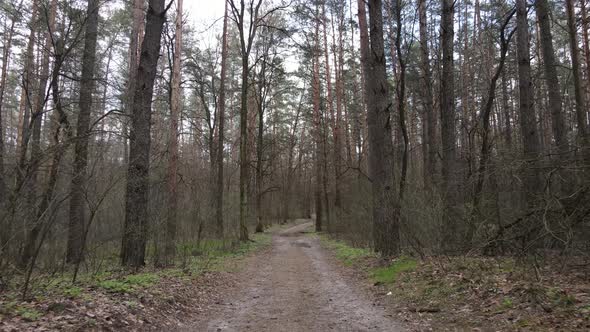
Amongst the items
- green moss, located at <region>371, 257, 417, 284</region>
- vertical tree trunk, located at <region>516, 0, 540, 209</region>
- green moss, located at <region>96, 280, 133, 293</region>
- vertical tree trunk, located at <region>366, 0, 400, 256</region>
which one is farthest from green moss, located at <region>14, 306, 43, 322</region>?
vertical tree trunk, located at <region>516, 0, 540, 209</region>

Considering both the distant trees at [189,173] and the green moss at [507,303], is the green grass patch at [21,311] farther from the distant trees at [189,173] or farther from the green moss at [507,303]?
the green moss at [507,303]

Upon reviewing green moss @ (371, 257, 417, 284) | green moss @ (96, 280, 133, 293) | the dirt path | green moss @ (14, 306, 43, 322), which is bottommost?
the dirt path

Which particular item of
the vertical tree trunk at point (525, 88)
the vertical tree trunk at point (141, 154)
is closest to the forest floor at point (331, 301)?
the vertical tree trunk at point (141, 154)

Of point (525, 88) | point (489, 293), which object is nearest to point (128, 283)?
point (489, 293)

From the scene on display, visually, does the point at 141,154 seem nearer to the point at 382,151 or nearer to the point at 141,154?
the point at 141,154

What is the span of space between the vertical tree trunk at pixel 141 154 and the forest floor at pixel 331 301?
0.67 meters

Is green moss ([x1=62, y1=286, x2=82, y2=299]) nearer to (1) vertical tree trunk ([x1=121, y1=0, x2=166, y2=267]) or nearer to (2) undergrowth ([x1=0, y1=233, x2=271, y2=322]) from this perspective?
(2) undergrowth ([x1=0, y1=233, x2=271, y2=322])

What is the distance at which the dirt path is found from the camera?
5512 millimetres

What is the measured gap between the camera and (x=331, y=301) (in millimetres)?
7020

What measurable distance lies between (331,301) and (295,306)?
715mm

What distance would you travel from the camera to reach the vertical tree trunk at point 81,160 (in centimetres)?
629

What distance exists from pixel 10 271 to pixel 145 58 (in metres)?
5.20

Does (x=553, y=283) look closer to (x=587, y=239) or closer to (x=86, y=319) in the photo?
(x=587, y=239)

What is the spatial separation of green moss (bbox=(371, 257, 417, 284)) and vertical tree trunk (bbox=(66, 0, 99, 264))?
18.7ft
